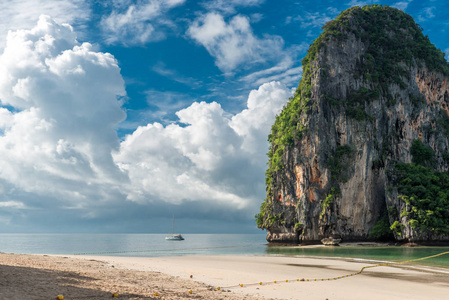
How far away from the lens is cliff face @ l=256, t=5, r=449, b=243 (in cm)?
5956

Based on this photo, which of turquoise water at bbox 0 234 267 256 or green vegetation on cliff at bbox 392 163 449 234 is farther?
green vegetation on cliff at bbox 392 163 449 234

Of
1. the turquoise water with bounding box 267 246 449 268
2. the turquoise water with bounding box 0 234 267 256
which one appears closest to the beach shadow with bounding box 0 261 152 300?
the turquoise water with bounding box 267 246 449 268

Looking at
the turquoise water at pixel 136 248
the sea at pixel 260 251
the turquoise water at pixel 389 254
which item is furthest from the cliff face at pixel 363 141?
the turquoise water at pixel 136 248

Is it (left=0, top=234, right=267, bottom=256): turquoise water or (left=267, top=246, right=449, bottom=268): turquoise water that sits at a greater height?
(left=267, top=246, right=449, bottom=268): turquoise water

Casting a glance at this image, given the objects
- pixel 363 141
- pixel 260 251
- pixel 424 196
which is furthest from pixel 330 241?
pixel 363 141

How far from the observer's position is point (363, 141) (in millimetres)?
63344

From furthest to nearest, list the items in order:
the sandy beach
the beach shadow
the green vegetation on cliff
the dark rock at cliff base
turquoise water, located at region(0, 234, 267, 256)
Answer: the dark rock at cliff base < the green vegetation on cliff < turquoise water, located at region(0, 234, 267, 256) < the sandy beach < the beach shadow

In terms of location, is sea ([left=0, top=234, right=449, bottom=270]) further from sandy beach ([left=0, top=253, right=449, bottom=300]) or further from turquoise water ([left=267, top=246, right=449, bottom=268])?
sandy beach ([left=0, top=253, right=449, bottom=300])

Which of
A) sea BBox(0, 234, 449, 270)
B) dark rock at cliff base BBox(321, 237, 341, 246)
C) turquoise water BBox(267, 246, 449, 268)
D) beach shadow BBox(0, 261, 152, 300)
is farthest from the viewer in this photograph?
dark rock at cliff base BBox(321, 237, 341, 246)

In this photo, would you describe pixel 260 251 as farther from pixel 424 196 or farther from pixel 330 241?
pixel 424 196

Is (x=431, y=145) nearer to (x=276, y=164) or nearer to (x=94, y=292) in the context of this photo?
(x=276, y=164)

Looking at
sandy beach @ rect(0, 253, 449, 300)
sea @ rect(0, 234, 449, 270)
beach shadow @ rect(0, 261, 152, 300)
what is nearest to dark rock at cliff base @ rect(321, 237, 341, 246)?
sea @ rect(0, 234, 449, 270)

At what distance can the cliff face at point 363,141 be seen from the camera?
5956 cm

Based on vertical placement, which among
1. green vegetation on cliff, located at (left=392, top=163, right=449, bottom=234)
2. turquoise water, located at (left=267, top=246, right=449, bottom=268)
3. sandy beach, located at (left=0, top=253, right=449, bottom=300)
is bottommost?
turquoise water, located at (left=267, top=246, right=449, bottom=268)
